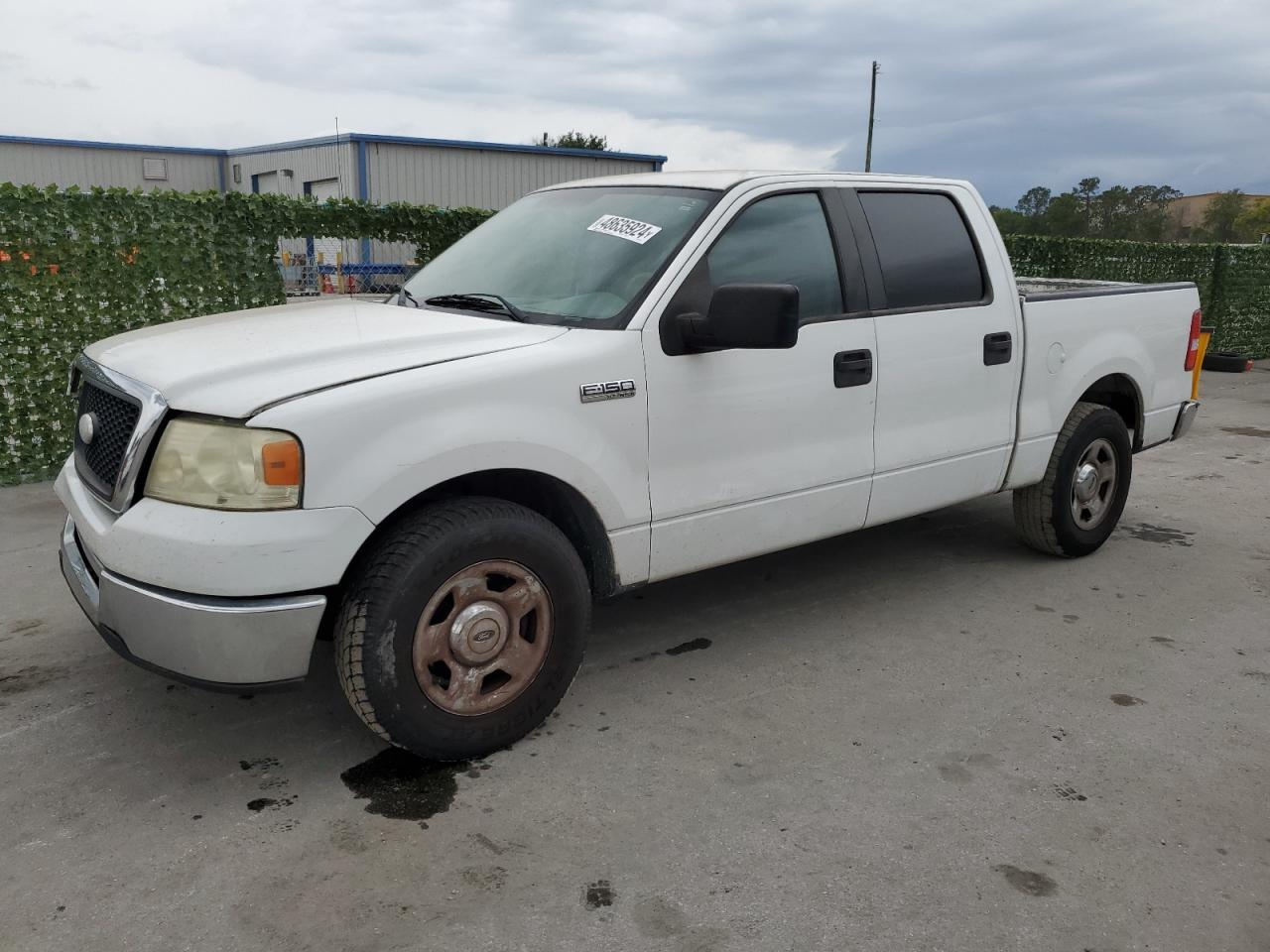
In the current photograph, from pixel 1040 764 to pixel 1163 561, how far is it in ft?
9.04

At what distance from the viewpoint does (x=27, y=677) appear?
3.90 m

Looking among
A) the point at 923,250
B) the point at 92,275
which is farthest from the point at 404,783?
the point at 92,275

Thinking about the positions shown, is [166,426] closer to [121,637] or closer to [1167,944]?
[121,637]

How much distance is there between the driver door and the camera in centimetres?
357

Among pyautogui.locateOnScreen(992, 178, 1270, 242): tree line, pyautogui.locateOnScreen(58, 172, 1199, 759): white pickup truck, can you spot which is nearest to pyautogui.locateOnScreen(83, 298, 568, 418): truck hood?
pyautogui.locateOnScreen(58, 172, 1199, 759): white pickup truck

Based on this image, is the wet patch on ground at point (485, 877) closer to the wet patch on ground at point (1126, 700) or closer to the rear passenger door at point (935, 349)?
the rear passenger door at point (935, 349)

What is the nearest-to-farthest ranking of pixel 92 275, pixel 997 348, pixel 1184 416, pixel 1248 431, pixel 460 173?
1. pixel 997 348
2. pixel 1184 416
3. pixel 92 275
4. pixel 1248 431
5. pixel 460 173

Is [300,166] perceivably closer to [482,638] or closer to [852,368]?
[852,368]

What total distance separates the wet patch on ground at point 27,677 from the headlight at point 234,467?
152cm

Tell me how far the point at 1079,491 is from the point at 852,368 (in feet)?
6.71

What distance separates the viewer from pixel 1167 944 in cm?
252

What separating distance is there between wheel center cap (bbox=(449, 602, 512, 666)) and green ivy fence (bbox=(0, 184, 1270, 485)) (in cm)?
473

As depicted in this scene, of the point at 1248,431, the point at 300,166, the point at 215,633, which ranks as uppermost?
the point at 300,166

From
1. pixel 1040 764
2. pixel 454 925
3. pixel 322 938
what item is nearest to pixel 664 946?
pixel 454 925
